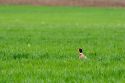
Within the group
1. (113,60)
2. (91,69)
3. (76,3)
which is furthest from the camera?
(76,3)

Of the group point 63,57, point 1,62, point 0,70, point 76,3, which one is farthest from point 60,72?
point 76,3

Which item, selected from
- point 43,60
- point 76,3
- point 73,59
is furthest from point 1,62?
point 76,3

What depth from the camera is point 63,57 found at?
39.8 feet

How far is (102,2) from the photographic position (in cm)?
7175

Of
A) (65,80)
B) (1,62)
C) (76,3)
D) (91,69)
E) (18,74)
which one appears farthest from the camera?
(76,3)

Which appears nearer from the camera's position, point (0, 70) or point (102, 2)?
point (0, 70)

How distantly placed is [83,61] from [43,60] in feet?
3.52

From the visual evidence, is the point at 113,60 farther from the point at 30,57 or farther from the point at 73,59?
the point at 30,57

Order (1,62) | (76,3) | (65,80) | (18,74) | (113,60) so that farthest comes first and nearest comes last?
(76,3), (113,60), (1,62), (18,74), (65,80)

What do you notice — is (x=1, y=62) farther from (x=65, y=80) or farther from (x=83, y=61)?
(x=65, y=80)

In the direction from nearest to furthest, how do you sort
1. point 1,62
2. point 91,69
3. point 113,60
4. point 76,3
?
1. point 91,69
2. point 1,62
3. point 113,60
4. point 76,3

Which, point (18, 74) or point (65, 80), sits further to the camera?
point (18, 74)

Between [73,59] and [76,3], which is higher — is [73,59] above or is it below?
above

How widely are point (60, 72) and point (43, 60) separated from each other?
2.13m
